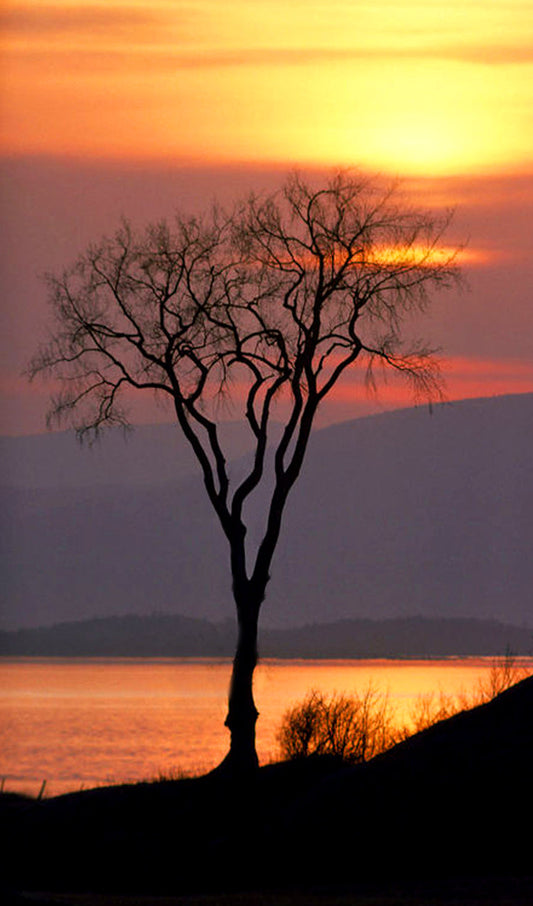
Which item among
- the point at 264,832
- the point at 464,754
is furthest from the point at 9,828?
the point at 464,754

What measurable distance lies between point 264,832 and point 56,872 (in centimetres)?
375

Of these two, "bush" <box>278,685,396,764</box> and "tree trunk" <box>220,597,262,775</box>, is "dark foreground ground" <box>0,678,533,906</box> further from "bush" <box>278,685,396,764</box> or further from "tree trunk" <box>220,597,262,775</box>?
"bush" <box>278,685,396,764</box>

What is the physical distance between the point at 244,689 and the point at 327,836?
7685 millimetres

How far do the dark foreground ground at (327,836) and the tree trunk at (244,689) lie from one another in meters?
0.87

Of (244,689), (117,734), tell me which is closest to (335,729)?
(244,689)

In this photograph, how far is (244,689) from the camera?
3538 cm

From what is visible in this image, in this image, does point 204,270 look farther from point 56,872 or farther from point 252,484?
point 56,872

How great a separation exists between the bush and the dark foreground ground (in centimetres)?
1029

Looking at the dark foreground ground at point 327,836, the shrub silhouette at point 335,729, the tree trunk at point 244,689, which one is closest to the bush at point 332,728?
the shrub silhouette at point 335,729

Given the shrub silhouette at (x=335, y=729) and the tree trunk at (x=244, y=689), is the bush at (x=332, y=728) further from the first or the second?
the tree trunk at (x=244, y=689)

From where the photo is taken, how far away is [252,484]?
1403 inches

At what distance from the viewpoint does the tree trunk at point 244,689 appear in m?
35.1

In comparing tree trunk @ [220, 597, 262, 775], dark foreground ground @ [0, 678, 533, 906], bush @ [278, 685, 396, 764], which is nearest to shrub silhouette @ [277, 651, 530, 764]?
bush @ [278, 685, 396, 764]

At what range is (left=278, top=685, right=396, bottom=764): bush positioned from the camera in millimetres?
45000
